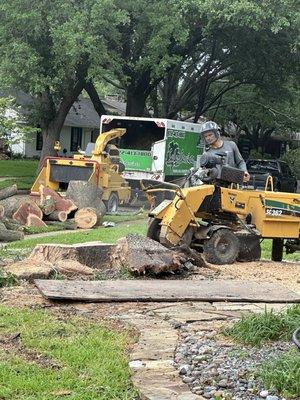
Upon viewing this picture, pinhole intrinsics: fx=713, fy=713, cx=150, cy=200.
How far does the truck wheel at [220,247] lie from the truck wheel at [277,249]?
124 cm

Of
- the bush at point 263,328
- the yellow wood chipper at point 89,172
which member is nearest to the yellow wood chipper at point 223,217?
the bush at point 263,328

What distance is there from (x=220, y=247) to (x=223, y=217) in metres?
0.62

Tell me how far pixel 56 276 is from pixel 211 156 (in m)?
3.45

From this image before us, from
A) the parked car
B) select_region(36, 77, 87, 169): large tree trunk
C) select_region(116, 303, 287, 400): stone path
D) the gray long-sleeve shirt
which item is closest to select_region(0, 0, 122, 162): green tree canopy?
select_region(36, 77, 87, 169): large tree trunk

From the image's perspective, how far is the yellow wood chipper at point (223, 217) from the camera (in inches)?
416

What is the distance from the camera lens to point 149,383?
473 cm

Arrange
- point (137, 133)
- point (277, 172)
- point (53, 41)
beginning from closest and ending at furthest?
point (53, 41)
point (137, 133)
point (277, 172)

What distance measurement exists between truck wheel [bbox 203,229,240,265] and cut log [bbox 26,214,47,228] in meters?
7.17

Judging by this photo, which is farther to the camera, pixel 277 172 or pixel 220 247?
pixel 277 172

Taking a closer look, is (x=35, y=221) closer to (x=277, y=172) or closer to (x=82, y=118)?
(x=277, y=172)

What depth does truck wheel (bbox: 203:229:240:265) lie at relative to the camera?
425 inches

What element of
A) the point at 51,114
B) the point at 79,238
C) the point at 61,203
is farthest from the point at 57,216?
the point at 51,114

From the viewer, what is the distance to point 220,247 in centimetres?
1085

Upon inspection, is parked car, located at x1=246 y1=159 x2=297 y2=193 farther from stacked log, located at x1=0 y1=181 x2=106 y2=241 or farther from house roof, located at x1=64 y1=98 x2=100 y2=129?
house roof, located at x1=64 y1=98 x2=100 y2=129
